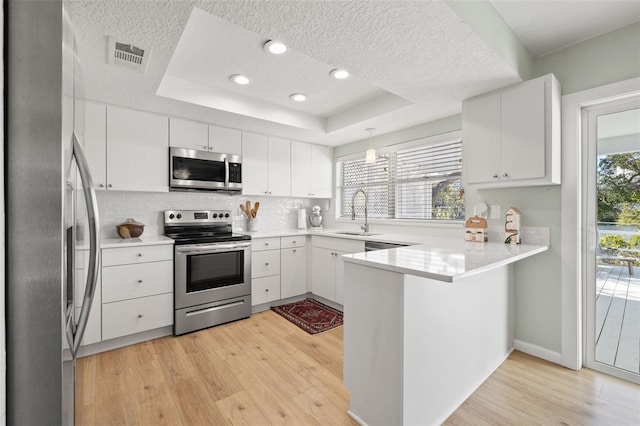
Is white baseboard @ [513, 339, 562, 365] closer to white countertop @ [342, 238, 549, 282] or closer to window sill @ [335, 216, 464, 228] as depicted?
white countertop @ [342, 238, 549, 282]

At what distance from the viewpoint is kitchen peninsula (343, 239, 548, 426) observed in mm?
1436

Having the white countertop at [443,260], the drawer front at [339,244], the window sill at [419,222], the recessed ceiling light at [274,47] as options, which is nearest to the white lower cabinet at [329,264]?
the drawer front at [339,244]

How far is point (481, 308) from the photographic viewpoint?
2.02 meters

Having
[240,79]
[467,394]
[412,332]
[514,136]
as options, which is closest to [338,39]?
[240,79]

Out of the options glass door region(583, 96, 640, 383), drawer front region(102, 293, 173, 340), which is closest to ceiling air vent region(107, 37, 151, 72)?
drawer front region(102, 293, 173, 340)

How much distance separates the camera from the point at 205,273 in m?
2.94

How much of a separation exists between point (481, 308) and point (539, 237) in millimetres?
821

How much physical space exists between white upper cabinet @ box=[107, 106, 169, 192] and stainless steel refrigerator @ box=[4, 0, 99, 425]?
2.51m

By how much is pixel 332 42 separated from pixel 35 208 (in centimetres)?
159

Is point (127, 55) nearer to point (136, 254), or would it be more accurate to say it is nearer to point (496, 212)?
point (136, 254)

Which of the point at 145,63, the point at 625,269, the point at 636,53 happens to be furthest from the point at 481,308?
the point at 145,63

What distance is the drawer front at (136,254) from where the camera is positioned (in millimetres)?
2459

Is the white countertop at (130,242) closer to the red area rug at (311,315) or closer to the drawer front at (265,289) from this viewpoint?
the drawer front at (265,289)

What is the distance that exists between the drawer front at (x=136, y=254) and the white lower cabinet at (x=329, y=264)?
5.42ft
